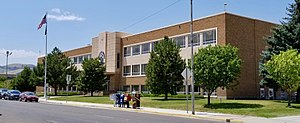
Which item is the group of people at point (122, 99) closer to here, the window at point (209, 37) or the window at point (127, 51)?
the window at point (209, 37)

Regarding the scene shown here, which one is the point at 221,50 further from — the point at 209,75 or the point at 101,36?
the point at 101,36

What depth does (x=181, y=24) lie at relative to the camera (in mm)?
47281

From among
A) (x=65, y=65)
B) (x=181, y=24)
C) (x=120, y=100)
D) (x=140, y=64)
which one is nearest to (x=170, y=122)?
(x=120, y=100)

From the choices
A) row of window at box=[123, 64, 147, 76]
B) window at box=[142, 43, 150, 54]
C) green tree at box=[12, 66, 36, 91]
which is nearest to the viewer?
window at box=[142, 43, 150, 54]

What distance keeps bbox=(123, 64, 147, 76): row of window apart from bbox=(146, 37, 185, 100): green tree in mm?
15848


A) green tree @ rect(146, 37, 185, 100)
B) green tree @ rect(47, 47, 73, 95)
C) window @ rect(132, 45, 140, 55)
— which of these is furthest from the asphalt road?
green tree @ rect(47, 47, 73, 95)

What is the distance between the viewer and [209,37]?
1693 inches

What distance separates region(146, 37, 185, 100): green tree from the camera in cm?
3759

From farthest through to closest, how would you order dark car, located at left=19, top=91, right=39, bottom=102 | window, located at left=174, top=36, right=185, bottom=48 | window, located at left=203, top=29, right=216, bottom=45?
window, located at left=174, top=36, right=185, bottom=48
dark car, located at left=19, top=91, right=39, bottom=102
window, located at left=203, top=29, right=216, bottom=45

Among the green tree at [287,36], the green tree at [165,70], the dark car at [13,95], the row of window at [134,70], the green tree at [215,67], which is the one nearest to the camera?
the green tree at [215,67]

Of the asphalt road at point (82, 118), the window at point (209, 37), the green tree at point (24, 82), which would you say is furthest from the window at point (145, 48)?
the green tree at point (24, 82)

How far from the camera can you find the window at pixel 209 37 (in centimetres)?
4231

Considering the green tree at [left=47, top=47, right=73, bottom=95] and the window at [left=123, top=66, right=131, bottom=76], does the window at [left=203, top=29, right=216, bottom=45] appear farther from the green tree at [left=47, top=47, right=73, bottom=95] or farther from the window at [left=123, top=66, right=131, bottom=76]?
the green tree at [left=47, top=47, right=73, bottom=95]

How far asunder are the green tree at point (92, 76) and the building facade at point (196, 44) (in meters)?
5.85
